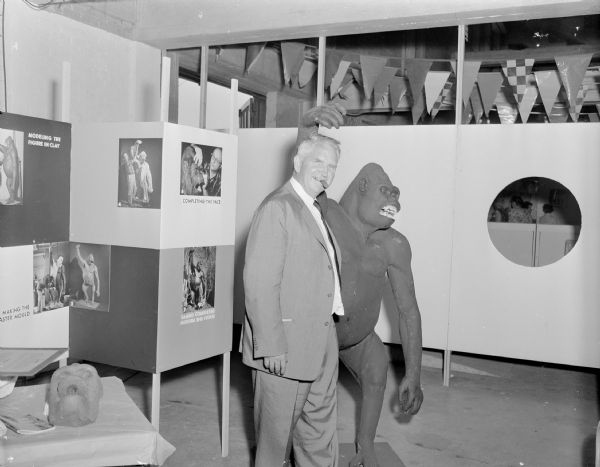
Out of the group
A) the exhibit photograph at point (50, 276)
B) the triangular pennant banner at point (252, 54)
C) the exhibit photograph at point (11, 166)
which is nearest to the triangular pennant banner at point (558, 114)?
the triangular pennant banner at point (252, 54)

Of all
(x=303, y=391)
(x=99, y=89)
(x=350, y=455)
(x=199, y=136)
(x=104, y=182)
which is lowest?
(x=350, y=455)

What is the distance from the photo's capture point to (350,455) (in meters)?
3.42

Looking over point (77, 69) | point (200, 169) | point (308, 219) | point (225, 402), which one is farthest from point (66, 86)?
point (77, 69)

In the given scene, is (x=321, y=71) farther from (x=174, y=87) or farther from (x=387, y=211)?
(x=387, y=211)

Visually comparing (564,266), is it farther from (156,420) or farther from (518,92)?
(156,420)

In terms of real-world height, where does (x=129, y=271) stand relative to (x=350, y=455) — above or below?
above

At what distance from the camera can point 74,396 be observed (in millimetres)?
2113

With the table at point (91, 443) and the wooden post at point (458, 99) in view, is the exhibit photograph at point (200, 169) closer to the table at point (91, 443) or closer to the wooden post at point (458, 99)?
the table at point (91, 443)

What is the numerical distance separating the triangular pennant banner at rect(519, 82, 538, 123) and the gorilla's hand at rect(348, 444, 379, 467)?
2.84m

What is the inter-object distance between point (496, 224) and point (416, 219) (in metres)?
1.98

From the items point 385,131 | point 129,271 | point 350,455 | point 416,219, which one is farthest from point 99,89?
point 350,455

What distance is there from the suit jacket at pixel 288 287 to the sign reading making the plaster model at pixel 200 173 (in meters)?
0.48

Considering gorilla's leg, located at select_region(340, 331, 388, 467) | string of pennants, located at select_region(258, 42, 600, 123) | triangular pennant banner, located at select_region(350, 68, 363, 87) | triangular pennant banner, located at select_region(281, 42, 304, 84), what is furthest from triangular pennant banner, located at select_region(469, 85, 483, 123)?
gorilla's leg, located at select_region(340, 331, 388, 467)

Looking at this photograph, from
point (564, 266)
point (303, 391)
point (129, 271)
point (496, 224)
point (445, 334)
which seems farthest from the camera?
point (496, 224)
